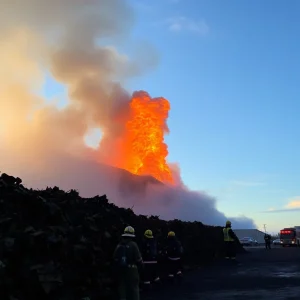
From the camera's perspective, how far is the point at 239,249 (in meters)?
40.5

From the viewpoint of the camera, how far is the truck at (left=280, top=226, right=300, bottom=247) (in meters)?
60.5

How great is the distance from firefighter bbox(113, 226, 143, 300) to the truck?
5507 centimetres

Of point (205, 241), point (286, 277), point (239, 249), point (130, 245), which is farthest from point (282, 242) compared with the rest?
point (130, 245)

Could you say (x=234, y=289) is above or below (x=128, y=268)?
below

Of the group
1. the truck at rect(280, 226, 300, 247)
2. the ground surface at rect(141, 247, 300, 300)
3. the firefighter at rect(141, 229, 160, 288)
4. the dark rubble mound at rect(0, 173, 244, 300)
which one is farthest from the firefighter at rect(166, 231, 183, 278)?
the truck at rect(280, 226, 300, 247)

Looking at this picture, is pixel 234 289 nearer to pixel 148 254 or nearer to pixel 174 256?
pixel 148 254

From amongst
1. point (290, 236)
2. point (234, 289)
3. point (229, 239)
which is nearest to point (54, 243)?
point (234, 289)

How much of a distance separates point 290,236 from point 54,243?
5745cm

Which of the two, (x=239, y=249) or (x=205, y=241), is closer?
(x=205, y=241)

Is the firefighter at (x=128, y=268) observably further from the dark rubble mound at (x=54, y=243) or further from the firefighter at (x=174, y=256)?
the firefighter at (x=174, y=256)

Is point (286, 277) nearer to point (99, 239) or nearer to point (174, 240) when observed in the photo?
point (174, 240)

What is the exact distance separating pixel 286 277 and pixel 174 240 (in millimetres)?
4359

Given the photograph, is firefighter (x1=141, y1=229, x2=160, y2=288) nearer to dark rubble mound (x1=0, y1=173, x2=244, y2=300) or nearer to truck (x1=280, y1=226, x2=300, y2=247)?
dark rubble mound (x1=0, y1=173, x2=244, y2=300)

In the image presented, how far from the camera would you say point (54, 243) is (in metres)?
9.05
